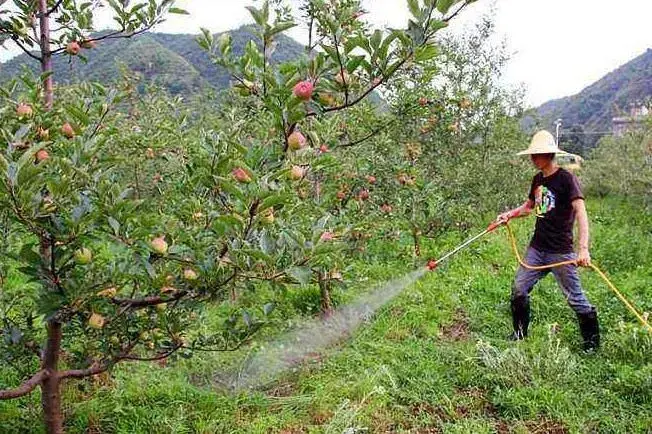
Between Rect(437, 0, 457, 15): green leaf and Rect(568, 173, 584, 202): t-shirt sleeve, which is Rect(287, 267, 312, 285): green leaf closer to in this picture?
Rect(437, 0, 457, 15): green leaf

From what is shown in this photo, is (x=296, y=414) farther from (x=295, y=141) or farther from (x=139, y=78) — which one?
(x=139, y=78)

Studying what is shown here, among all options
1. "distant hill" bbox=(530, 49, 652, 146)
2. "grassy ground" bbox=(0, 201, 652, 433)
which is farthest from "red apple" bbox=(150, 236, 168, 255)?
"distant hill" bbox=(530, 49, 652, 146)

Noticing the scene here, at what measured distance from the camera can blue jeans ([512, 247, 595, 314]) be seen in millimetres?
3438

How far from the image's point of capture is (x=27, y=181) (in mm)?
1402

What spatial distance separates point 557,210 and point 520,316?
786 mm

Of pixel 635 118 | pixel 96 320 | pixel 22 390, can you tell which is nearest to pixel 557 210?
pixel 96 320

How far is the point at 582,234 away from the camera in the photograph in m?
3.19

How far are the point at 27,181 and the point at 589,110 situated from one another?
3482 cm

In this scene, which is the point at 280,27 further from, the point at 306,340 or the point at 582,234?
the point at 306,340

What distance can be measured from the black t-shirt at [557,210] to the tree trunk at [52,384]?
2657 mm

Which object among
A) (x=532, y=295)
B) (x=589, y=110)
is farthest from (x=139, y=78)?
(x=589, y=110)

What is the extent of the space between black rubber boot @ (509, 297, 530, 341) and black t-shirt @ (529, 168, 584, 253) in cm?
39

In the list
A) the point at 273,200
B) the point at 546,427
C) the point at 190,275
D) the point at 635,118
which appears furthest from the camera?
the point at 635,118

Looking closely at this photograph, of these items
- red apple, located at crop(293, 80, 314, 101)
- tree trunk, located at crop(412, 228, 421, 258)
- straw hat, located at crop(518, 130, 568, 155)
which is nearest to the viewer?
red apple, located at crop(293, 80, 314, 101)
